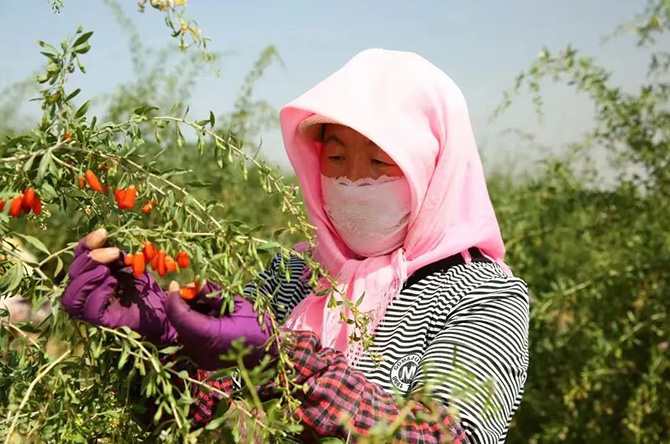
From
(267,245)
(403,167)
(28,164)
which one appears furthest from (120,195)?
(403,167)

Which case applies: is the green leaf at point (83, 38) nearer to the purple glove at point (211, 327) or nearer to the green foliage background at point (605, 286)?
the purple glove at point (211, 327)

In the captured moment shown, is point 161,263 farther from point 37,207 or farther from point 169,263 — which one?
point 37,207

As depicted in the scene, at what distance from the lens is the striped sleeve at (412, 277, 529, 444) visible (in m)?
1.64

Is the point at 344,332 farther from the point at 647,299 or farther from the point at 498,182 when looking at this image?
the point at 498,182

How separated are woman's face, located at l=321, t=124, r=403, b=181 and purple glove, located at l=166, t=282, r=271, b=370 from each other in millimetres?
677

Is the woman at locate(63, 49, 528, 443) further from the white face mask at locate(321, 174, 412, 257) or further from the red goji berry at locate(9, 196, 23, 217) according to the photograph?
the red goji berry at locate(9, 196, 23, 217)

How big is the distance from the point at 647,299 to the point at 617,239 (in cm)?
38

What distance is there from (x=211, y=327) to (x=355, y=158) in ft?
2.58

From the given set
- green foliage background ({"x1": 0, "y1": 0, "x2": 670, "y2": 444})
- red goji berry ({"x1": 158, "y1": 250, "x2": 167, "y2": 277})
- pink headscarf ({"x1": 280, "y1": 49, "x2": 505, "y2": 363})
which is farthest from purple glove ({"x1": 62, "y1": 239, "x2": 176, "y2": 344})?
green foliage background ({"x1": 0, "y1": 0, "x2": 670, "y2": 444})

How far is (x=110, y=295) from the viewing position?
4.25 ft

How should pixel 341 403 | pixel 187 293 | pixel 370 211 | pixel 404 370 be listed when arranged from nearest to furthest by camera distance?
pixel 187 293 < pixel 341 403 < pixel 404 370 < pixel 370 211

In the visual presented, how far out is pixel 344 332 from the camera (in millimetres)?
1988

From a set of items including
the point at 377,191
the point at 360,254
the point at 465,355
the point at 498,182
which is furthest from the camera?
the point at 498,182

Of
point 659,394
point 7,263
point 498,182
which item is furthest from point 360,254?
point 498,182
